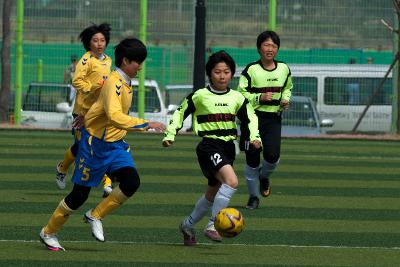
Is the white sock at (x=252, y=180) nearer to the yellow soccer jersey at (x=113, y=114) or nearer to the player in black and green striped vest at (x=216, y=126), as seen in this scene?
the player in black and green striped vest at (x=216, y=126)

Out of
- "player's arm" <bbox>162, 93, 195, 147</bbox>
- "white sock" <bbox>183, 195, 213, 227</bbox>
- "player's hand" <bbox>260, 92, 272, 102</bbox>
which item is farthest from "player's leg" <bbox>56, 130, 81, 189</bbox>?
"white sock" <bbox>183, 195, 213, 227</bbox>

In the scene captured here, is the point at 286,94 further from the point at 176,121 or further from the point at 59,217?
the point at 59,217

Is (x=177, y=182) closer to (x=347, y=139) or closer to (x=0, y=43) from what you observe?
(x=347, y=139)

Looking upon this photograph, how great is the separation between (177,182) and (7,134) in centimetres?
886

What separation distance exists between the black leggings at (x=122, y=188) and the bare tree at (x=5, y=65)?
1747cm

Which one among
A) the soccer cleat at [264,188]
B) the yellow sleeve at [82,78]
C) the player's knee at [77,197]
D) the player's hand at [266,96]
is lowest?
the soccer cleat at [264,188]

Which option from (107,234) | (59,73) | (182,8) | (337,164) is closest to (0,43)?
(59,73)

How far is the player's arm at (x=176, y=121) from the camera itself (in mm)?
11031

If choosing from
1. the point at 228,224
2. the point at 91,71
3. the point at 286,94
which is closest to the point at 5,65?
the point at 91,71

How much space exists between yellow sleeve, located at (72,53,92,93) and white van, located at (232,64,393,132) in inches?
583

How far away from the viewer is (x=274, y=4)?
91.0 feet

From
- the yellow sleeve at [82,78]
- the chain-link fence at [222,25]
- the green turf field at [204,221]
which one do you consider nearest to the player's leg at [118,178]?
the green turf field at [204,221]

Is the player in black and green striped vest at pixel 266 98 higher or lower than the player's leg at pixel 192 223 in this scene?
higher

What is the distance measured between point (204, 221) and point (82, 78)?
251cm
